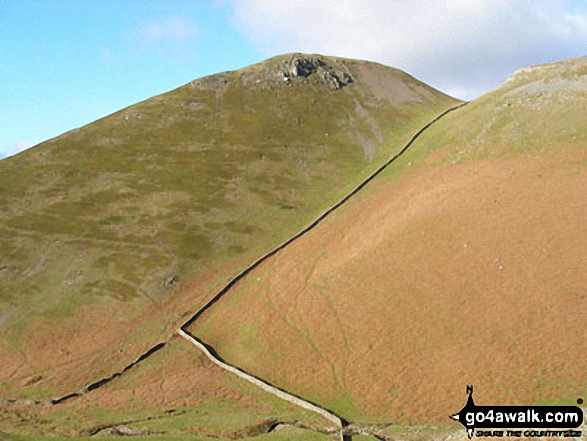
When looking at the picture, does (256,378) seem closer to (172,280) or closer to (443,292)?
(443,292)

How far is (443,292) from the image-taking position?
4225cm

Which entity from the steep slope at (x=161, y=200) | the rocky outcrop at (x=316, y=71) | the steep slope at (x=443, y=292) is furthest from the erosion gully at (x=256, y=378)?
the rocky outcrop at (x=316, y=71)

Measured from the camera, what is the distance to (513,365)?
34250 millimetres

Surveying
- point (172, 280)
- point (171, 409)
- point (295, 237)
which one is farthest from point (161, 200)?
point (171, 409)

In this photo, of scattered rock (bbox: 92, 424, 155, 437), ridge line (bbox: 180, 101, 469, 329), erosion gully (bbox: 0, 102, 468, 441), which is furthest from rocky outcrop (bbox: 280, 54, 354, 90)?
scattered rock (bbox: 92, 424, 155, 437)

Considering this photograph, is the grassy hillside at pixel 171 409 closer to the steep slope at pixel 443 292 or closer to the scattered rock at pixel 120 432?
the scattered rock at pixel 120 432

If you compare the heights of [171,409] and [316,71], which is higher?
[316,71]

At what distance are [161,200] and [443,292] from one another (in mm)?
44157

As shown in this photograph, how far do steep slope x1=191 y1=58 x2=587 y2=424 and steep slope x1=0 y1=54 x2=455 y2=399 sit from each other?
350 inches

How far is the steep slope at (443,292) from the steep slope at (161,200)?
8880mm

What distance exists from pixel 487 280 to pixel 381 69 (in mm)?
94022

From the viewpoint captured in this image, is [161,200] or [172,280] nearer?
[172,280]

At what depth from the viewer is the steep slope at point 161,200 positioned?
168 feet

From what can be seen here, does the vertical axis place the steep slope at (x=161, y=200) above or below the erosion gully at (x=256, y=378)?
above
